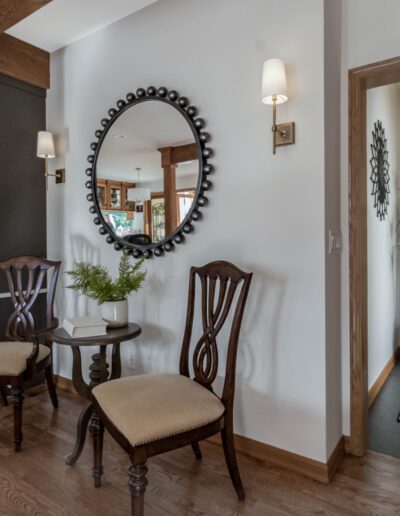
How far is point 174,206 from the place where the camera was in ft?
7.79

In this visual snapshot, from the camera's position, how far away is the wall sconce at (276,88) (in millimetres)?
1830

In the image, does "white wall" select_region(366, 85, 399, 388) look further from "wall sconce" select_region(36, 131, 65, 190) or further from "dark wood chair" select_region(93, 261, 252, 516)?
"wall sconce" select_region(36, 131, 65, 190)

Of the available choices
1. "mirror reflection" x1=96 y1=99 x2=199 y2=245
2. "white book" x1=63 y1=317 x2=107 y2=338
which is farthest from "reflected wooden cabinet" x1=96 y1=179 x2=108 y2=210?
"white book" x1=63 y1=317 x2=107 y2=338

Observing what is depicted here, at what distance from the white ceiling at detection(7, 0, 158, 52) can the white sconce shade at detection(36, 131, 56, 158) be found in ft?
2.30

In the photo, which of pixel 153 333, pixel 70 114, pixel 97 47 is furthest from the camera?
pixel 70 114

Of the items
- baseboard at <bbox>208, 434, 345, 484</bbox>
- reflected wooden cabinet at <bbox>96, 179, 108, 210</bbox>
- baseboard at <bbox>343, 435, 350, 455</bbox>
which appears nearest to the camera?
baseboard at <bbox>208, 434, 345, 484</bbox>

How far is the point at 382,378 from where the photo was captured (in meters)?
3.13

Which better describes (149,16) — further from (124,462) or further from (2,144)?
Result: (124,462)

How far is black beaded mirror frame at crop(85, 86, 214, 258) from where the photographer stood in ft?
7.29

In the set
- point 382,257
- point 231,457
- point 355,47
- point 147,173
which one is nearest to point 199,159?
point 147,173

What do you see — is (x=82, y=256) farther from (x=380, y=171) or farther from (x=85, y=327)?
(x=380, y=171)

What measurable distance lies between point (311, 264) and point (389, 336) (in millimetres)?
2052

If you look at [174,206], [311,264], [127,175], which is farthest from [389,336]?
[127,175]

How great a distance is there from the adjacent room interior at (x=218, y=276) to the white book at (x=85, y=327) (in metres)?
0.01
